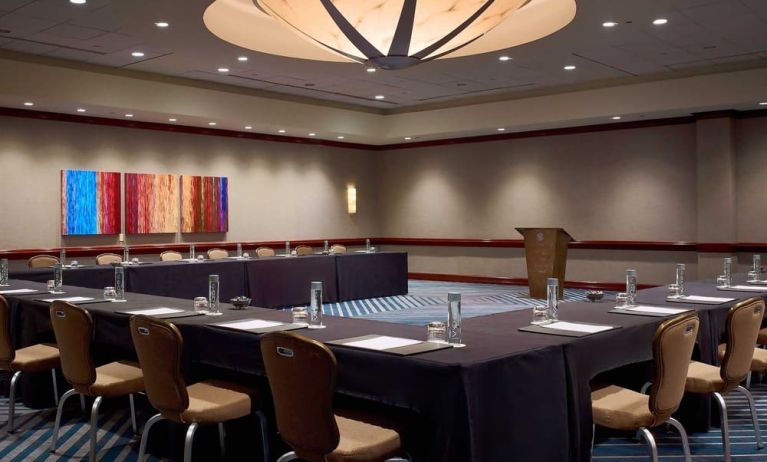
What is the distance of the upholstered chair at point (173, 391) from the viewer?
324 cm

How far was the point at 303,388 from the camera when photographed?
8.96 ft

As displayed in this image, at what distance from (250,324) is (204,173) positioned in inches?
363

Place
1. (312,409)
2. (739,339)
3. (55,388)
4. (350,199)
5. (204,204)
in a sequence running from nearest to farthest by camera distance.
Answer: (312,409) → (739,339) → (55,388) → (204,204) → (350,199)

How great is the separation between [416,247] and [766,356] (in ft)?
36.3

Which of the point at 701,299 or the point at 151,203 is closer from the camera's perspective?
the point at 701,299

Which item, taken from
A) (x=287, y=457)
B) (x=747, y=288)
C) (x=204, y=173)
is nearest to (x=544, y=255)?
(x=747, y=288)

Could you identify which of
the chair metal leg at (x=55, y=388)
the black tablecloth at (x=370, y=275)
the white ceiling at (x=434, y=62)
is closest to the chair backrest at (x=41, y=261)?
the white ceiling at (x=434, y=62)

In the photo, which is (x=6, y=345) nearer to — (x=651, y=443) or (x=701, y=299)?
(x=651, y=443)

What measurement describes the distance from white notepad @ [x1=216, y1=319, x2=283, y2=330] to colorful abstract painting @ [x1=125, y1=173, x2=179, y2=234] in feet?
27.3

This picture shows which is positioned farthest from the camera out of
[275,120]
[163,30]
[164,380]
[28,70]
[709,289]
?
[275,120]

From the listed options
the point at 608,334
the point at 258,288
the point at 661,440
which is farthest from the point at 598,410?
the point at 258,288

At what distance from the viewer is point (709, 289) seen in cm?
A: 566

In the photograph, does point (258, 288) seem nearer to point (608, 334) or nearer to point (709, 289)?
point (709, 289)

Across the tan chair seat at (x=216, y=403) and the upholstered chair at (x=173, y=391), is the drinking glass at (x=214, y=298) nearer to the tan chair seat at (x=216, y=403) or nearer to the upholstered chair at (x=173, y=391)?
the tan chair seat at (x=216, y=403)
